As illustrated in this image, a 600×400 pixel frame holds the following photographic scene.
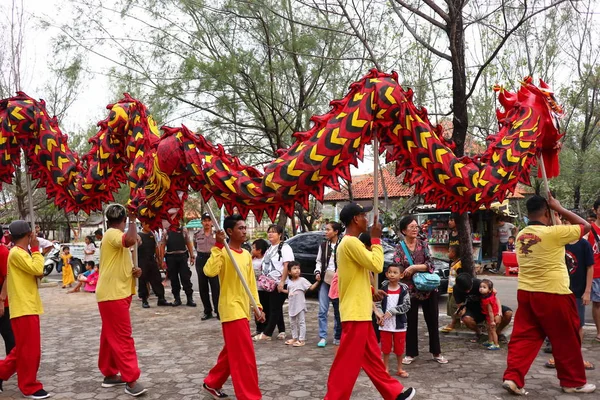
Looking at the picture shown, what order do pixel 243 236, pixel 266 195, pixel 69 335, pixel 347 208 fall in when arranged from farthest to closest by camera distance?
pixel 69 335, pixel 243 236, pixel 347 208, pixel 266 195

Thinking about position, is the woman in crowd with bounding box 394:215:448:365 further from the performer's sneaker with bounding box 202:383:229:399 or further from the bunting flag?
the performer's sneaker with bounding box 202:383:229:399

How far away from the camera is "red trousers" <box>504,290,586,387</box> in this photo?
4699 mm

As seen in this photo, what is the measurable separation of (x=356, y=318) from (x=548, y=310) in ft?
6.24

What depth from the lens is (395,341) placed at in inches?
215

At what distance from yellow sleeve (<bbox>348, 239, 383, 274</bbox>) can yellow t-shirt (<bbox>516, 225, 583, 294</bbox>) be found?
1644mm

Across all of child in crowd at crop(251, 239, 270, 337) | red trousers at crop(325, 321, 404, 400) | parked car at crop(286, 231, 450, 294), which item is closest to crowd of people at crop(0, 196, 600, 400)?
red trousers at crop(325, 321, 404, 400)

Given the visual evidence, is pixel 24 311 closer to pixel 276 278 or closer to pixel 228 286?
pixel 228 286

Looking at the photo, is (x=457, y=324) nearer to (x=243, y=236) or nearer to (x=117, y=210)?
(x=243, y=236)

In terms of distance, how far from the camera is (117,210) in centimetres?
525

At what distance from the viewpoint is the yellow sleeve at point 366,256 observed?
415cm

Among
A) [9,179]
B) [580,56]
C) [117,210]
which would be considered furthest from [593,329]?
[580,56]

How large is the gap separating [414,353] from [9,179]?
466 centimetres

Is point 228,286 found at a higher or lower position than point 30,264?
lower

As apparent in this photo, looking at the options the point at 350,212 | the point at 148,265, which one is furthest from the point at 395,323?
the point at 148,265
